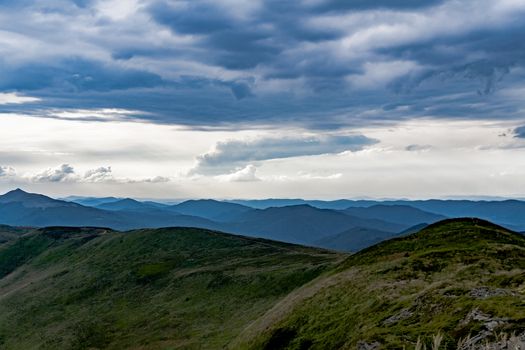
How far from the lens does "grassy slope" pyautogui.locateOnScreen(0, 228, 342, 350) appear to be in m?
80.6

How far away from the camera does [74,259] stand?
162 metres

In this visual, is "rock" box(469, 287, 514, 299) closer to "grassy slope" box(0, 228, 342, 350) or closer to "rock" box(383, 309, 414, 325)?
"rock" box(383, 309, 414, 325)

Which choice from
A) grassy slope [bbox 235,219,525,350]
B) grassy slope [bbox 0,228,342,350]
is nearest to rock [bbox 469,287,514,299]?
grassy slope [bbox 235,219,525,350]

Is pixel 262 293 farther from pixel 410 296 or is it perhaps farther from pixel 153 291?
pixel 410 296

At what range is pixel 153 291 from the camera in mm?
108688

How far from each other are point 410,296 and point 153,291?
3105 inches

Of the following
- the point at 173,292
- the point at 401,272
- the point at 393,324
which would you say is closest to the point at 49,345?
the point at 173,292

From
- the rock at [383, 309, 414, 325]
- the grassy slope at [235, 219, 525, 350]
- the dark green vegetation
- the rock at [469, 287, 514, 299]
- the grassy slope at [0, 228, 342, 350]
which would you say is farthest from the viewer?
the grassy slope at [0, 228, 342, 350]

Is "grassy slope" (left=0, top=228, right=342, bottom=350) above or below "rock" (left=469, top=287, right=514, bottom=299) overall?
below

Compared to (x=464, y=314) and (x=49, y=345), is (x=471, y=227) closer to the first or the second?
(x=464, y=314)

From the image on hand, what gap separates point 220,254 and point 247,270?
31.7 meters

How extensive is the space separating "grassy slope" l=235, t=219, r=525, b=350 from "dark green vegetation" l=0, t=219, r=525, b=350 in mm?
167

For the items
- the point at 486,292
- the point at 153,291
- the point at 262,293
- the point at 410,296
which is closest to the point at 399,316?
the point at 410,296

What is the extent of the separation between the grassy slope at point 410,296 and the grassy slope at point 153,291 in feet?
55.2
